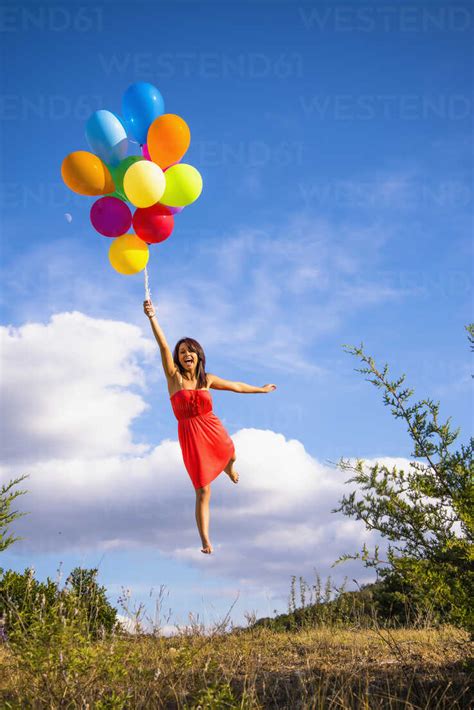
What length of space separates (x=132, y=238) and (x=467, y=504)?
15.3 feet

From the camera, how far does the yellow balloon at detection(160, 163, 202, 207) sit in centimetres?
739

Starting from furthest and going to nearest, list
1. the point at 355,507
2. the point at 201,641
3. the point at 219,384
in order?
the point at 219,384, the point at 201,641, the point at 355,507

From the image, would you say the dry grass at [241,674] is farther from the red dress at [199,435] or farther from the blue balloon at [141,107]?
the blue balloon at [141,107]

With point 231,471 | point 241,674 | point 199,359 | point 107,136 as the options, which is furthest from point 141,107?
point 241,674

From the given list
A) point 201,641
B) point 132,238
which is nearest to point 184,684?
point 201,641

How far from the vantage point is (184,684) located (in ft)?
17.0

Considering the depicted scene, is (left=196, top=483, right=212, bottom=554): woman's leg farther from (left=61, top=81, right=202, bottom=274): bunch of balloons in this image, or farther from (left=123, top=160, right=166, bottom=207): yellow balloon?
(left=123, top=160, right=166, bottom=207): yellow balloon

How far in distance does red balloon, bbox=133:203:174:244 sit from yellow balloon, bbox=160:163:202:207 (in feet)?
0.50

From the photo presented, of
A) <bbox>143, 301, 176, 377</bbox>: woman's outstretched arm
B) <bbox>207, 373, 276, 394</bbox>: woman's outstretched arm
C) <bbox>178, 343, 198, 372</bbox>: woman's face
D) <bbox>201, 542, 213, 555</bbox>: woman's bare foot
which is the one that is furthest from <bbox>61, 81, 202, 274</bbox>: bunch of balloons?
<bbox>201, 542, 213, 555</bbox>: woman's bare foot

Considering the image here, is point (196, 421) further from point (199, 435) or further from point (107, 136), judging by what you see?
point (107, 136)

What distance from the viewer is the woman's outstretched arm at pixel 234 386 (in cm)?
801

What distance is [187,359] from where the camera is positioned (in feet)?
25.3

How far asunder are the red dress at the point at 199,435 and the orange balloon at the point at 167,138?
2700 mm

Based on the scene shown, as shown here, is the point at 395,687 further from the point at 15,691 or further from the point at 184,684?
the point at 15,691
